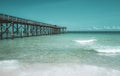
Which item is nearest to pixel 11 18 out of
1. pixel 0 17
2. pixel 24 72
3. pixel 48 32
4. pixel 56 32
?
pixel 0 17

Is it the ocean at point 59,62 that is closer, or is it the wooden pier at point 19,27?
the ocean at point 59,62

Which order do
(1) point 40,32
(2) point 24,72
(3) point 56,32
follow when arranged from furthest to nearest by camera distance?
(3) point 56,32 < (1) point 40,32 < (2) point 24,72

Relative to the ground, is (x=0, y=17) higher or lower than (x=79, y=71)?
higher

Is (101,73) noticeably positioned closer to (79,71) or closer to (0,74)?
(79,71)

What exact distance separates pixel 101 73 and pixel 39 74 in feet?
7.44

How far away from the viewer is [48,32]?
5778cm

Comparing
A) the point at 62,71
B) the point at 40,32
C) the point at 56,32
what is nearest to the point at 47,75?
the point at 62,71

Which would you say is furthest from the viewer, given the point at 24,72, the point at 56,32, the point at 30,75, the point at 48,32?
the point at 56,32

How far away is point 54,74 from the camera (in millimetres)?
7133

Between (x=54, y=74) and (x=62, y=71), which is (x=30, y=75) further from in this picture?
(x=62, y=71)

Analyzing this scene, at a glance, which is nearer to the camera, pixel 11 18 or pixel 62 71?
pixel 62 71

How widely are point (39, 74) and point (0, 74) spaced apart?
1.40m

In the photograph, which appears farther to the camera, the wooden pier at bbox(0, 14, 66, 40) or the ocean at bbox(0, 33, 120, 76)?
the wooden pier at bbox(0, 14, 66, 40)

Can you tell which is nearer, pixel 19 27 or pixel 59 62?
pixel 59 62
